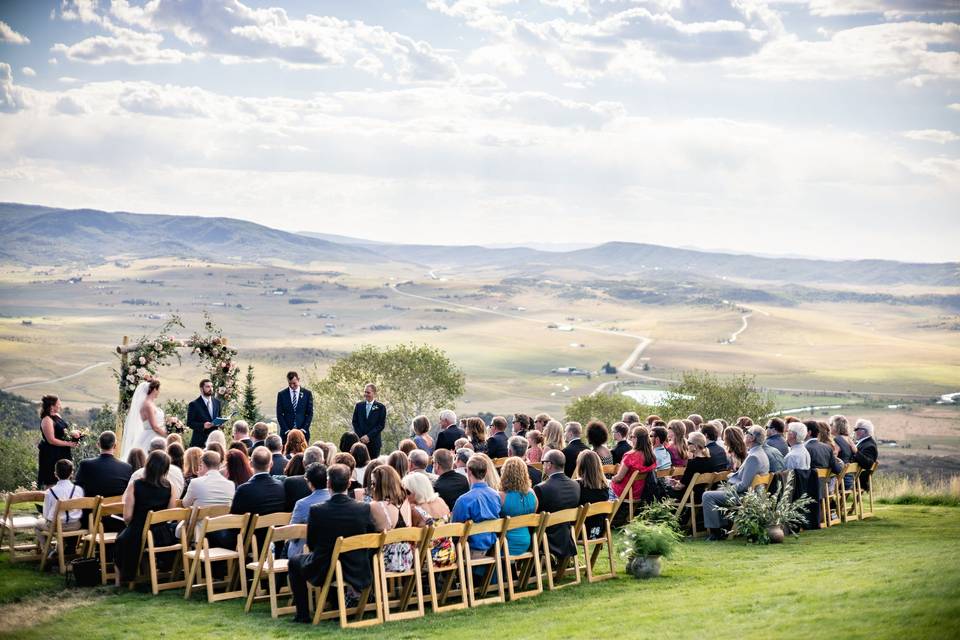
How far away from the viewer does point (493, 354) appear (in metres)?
146

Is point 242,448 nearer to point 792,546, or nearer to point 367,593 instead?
point 367,593

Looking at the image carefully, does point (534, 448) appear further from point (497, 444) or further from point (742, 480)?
point (742, 480)

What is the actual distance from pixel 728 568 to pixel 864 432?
499 centimetres

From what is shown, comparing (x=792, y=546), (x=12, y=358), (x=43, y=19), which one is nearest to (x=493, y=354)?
(x=12, y=358)

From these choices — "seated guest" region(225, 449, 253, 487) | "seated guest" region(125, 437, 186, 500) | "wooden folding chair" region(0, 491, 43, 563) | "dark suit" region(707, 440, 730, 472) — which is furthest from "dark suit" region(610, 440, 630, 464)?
"wooden folding chair" region(0, 491, 43, 563)

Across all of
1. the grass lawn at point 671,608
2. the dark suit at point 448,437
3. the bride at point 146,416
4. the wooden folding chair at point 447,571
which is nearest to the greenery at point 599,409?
the dark suit at point 448,437

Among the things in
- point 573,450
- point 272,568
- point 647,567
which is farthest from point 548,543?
point 272,568

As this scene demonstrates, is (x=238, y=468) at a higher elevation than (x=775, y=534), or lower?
higher

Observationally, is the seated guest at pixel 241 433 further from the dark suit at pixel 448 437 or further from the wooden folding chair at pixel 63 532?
the dark suit at pixel 448 437

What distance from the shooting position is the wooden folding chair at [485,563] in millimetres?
9266

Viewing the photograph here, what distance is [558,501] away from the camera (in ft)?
32.8

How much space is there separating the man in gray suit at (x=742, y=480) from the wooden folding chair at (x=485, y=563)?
3.74 metres

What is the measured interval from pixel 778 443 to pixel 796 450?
0.42 meters

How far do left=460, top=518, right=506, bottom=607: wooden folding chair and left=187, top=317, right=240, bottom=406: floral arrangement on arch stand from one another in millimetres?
8956
